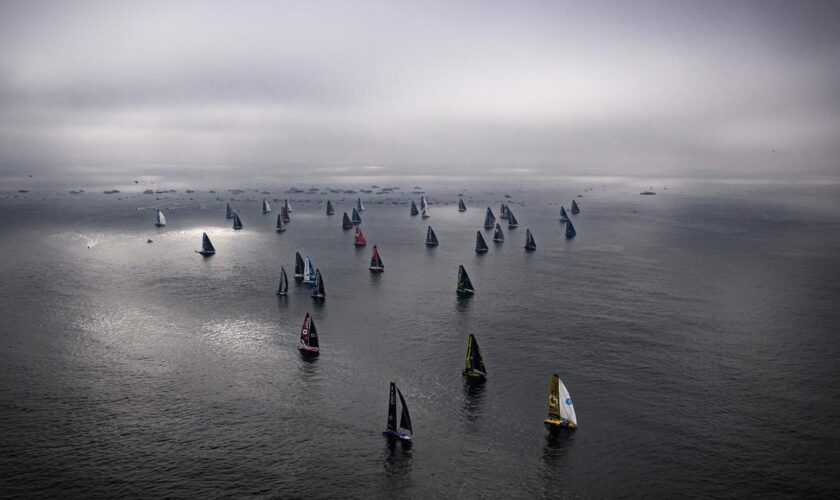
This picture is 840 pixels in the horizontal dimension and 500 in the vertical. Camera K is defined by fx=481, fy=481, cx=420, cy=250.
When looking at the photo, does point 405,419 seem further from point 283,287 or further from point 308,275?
point 308,275

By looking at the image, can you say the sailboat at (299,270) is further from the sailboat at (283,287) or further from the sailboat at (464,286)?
the sailboat at (464,286)

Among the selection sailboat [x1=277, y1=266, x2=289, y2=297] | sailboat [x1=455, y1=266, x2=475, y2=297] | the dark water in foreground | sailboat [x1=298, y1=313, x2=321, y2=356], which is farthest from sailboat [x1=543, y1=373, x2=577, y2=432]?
sailboat [x1=277, y1=266, x2=289, y2=297]

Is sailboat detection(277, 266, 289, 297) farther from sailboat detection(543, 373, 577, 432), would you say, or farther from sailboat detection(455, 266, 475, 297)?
sailboat detection(543, 373, 577, 432)

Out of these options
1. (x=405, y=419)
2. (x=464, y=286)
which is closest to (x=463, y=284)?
(x=464, y=286)

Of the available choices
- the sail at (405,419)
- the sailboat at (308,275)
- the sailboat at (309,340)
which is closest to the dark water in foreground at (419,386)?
the sailboat at (309,340)

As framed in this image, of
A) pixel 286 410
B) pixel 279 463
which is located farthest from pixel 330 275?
pixel 279 463

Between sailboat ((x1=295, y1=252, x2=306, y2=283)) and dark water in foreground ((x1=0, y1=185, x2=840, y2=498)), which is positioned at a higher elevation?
sailboat ((x1=295, y1=252, x2=306, y2=283))

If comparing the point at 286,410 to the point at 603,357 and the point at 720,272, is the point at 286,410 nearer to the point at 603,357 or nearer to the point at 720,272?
the point at 603,357

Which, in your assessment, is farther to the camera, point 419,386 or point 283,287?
point 283,287
